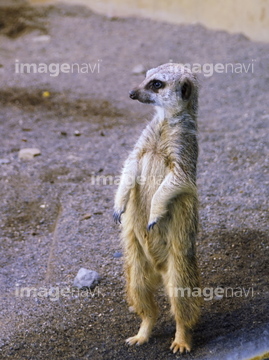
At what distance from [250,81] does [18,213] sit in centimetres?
382

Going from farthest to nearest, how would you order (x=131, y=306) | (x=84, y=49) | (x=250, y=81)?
1. (x=84, y=49)
2. (x=250, y=81)
3. (x=131, y=306)

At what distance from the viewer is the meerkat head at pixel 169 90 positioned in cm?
316

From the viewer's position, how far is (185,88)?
315 centimetres

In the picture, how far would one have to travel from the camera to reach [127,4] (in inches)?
401

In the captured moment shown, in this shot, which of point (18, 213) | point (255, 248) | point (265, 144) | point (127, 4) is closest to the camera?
point (255, 248)

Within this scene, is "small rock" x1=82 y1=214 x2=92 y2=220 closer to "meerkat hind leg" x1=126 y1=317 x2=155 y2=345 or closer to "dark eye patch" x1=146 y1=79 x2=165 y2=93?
"meerkat hind leg" x1=126 y1=317 x2=155 y2=345

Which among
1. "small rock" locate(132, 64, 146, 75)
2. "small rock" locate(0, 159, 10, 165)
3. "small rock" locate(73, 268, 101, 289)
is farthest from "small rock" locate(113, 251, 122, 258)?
"small rock" locate(132, 64, 146, 75)

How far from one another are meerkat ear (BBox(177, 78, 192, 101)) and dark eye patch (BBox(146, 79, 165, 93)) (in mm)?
97

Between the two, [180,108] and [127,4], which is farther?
[127,4]

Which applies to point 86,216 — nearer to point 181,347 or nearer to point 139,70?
point 181,347

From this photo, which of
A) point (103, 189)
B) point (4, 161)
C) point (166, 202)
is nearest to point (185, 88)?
point (166, 202)

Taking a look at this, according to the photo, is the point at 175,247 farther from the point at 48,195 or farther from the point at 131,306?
the point at 48,195

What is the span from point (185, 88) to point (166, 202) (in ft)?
1.99

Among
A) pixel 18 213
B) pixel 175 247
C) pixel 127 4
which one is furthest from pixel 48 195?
pixel 127 4
